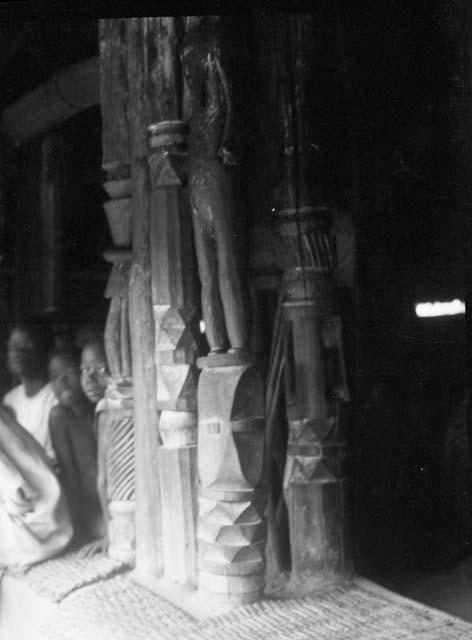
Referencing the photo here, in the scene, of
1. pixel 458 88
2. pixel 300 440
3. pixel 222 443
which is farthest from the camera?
pixel 300 440

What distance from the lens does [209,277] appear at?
328cm

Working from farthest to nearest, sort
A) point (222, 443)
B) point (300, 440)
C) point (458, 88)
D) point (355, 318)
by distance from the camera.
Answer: point (355, 318) < point (300, 440) < point (222, 443) < point (458, 88)

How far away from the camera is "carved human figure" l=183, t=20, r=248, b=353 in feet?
10.5

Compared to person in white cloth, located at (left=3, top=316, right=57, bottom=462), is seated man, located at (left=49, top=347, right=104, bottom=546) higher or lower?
lower

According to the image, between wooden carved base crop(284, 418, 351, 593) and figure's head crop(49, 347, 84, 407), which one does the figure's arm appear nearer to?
wooden carved base crop(284, 418, 351, 593)

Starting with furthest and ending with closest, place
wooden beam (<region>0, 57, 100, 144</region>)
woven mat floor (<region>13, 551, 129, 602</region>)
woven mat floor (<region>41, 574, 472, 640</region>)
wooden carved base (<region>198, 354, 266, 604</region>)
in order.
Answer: wooden beam (<region>0, 57, 100, 144</region>)
woven mat floor (<region>13, 551, 129, 602</region>)
wooden carved base (<region>198, 354, 266, 604</region>)
woven mat floor (<region>41, 574, 472, 640</region>)

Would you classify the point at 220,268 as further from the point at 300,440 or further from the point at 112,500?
the point at 112,500

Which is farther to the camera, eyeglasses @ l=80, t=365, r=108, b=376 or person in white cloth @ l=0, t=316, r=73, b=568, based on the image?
eyeglasses @ l=80, t=365, r=108, b=376

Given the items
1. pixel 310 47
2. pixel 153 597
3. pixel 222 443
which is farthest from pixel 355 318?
pixel 153 597

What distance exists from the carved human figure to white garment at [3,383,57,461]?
4.11 ft

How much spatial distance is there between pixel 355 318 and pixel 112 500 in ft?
4.60

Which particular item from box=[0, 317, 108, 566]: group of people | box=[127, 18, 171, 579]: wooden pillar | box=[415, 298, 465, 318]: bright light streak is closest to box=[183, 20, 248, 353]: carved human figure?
box=[127, 18, 171, 579]: wooden pillar

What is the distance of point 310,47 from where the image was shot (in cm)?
334

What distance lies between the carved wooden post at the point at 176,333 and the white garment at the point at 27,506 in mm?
721
